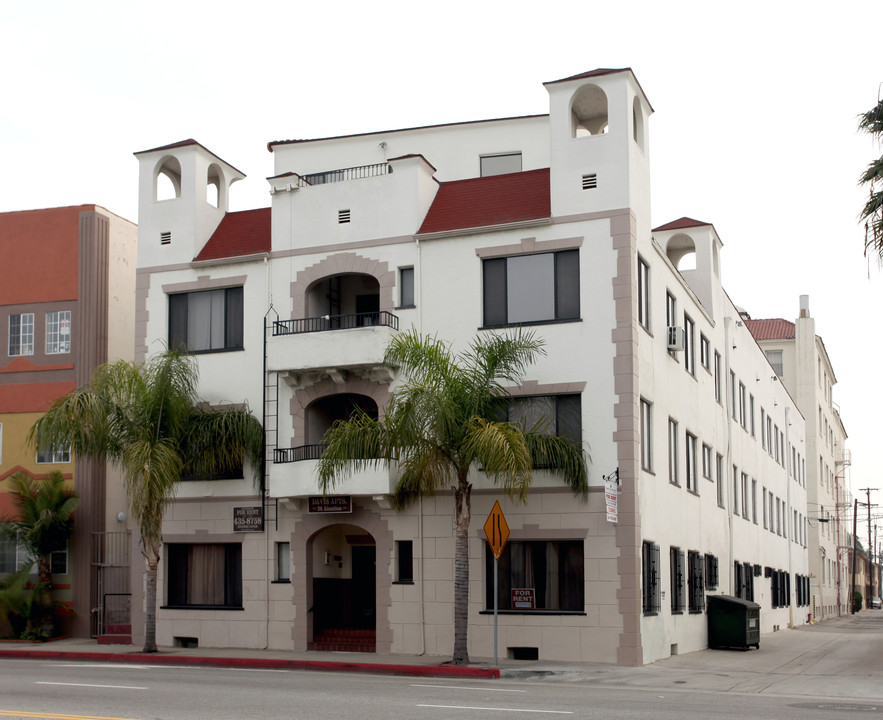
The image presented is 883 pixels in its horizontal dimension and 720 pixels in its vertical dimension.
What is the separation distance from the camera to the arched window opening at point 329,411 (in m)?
25.8

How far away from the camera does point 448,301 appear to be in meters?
24.8

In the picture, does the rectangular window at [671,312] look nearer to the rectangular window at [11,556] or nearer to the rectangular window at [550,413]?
the rectangular window at [550,413]

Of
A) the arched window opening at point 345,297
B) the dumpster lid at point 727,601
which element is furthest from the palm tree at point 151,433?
the dumpster lid at point 727,601

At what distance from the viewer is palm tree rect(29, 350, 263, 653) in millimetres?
23438

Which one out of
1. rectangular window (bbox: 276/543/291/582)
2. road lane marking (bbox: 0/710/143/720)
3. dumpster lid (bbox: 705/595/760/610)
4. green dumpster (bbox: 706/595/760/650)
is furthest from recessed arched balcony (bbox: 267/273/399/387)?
road lane marking (bbox: 0/710/143/720)

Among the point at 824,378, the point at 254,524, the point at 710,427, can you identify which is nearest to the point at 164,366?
the point at 254,524

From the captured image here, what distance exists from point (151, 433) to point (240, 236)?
561 cm

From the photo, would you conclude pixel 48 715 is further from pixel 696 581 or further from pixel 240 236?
pixel 696 581

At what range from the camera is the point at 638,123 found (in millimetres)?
25047

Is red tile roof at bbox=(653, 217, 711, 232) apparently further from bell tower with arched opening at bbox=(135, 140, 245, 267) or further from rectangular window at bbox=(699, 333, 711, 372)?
bell tower with arched opening at bbox=(135, 140, 245, 267)

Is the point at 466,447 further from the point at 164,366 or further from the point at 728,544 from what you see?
the point at 728,544

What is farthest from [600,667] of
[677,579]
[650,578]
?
[677,579]

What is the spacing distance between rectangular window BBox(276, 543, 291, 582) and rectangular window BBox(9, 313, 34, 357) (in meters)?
9.32

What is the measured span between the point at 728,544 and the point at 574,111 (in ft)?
49.6
